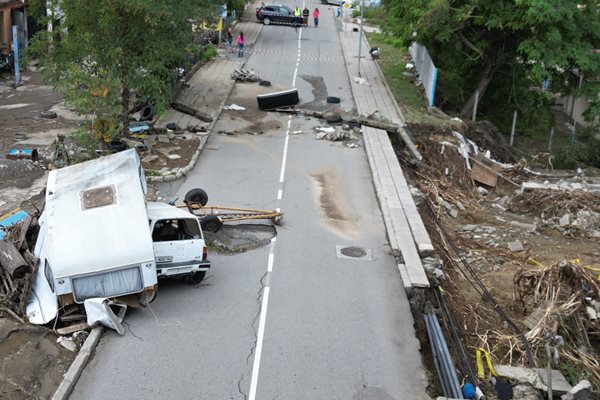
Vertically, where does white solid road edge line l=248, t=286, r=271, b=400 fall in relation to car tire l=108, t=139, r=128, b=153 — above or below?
A: below

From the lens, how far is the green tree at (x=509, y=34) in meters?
29.1

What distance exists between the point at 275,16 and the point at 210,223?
4011 centimetres

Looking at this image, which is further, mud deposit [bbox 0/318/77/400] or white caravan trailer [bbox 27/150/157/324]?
white caravan trailer [bbox 27/150/157/324]

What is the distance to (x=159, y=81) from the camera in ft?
78.8

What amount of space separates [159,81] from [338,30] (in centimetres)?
3348

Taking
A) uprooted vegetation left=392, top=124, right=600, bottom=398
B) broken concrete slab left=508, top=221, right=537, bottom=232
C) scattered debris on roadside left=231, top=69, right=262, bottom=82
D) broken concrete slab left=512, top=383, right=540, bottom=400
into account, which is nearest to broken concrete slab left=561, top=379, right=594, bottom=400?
broken concrete slab left=512, top=383, right=540, bottom=400

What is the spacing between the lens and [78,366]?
38.6ft

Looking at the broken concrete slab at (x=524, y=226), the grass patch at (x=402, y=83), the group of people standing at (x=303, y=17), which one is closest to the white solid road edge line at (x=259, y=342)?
the broken concrete slab at (x=524, y=226)

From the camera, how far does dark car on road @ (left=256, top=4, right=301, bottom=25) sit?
54688mm

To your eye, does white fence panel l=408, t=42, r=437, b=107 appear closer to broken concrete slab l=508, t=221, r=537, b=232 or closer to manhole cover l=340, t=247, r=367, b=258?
broken concrete slab l=508, t=221, r=537, b=232

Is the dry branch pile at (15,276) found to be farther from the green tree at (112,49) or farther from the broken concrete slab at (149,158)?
the broken concrete slab at (149,158)

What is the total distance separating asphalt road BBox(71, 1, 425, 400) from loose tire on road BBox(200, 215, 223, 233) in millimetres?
1173

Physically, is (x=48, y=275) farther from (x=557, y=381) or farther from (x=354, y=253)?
(x=557, y=381)

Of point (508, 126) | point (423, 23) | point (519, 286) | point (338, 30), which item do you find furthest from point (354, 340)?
point (338, 30)
